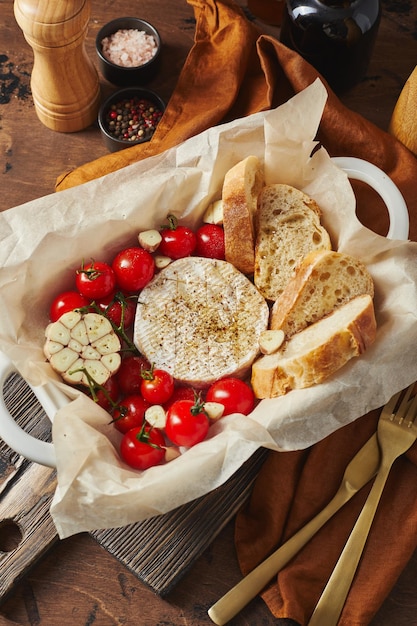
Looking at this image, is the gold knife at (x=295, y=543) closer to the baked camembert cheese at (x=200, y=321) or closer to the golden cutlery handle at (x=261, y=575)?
the golden cutlery handle at (x=261, y=575)

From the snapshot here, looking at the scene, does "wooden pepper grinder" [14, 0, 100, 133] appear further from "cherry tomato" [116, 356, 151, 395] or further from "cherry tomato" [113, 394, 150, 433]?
"cherry tomato" [113, 394, 150, 433]

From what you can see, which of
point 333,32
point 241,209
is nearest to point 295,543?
point 241,209

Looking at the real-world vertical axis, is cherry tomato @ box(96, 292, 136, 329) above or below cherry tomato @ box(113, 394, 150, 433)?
above

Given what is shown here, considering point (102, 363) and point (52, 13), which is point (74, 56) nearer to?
point (52, 13)

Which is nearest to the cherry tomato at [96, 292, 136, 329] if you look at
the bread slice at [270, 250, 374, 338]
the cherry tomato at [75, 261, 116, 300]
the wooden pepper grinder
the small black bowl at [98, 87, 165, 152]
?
the cherry tomato at [75, 261, 116, 300]

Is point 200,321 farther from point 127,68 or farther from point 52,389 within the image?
point 127,68
